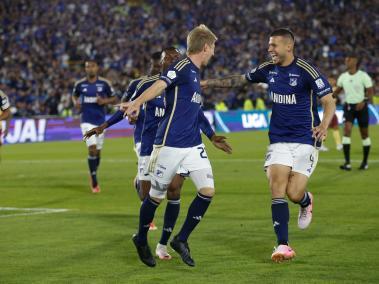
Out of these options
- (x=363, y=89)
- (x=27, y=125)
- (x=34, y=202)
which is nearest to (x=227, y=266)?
(x=34, y=202)

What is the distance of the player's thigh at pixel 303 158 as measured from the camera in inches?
390

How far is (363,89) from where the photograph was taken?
67.8ft

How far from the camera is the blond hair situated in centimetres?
908

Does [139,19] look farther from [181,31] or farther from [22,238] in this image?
[22,238]

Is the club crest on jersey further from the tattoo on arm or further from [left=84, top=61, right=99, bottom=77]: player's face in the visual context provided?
[left=84, top=61, right=99, bottom=77]: player's face

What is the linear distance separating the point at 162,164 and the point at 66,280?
160cm

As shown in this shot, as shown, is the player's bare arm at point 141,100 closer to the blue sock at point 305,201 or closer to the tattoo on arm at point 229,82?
the tattoo on arm at point 229,82

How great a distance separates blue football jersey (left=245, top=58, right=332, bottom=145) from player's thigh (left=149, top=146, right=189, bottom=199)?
144 cm

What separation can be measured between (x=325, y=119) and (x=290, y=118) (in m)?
0.52

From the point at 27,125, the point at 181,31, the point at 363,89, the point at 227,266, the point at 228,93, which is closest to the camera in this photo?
the point at 227,266

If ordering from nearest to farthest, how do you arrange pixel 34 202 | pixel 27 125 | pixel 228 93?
pixel 34 202
pixel 27 125
pixel 228 93

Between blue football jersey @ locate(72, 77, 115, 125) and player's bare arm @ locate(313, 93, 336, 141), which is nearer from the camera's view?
player's bare arm @ locate(313, 93, 336, 141)

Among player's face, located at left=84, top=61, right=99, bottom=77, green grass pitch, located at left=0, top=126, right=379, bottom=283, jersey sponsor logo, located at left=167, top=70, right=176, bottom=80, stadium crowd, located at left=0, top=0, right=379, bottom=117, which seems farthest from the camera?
stadium crowd, located at left=0, top=0, right=379, bottom=117

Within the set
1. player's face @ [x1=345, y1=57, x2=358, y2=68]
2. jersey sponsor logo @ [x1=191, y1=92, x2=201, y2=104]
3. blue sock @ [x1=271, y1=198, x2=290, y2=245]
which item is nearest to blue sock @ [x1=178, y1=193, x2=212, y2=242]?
blue sock @ [x1=271, y1=198, x2=290, y2=245]
